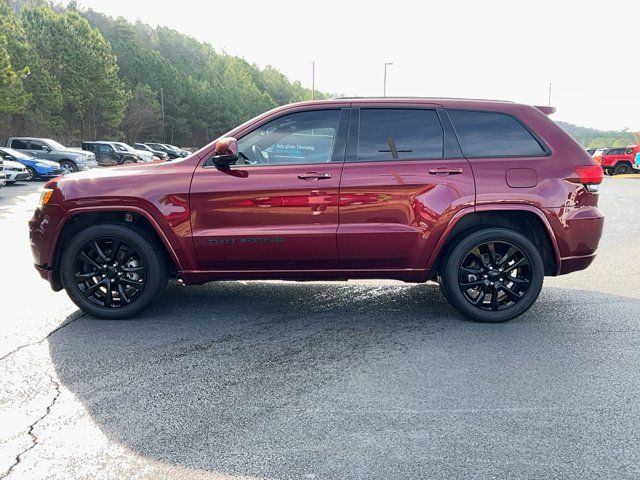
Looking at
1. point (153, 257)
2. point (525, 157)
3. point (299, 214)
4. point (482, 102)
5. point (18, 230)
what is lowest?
point (18, 230)

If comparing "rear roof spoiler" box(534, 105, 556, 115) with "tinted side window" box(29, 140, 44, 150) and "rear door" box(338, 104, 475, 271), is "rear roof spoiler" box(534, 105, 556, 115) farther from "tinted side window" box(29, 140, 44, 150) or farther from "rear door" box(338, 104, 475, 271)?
"tinted side window" box(29, 140, 44, 150)

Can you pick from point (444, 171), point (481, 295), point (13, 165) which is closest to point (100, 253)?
point (444, 171)

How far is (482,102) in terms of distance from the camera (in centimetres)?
483

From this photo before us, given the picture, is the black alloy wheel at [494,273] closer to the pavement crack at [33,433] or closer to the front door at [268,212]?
the front door at [268,212]

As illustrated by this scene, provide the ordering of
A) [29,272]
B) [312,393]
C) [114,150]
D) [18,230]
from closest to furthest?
[312,393], [29,272], [18,230], [114,150]

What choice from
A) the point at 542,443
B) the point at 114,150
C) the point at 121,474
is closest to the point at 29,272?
the point at 121,474

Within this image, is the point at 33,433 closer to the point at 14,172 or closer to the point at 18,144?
the point at 14,172

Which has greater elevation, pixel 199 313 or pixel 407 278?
pixel 407 278

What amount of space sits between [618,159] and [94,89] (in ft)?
140

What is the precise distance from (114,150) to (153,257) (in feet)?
97.7

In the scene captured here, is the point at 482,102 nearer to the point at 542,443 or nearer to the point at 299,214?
the point at 299,214

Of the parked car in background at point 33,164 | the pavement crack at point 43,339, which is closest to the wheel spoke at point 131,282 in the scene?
the pavement crack at point 43,339

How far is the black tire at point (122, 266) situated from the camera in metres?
4.62

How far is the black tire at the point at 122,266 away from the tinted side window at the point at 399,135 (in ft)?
6.26
